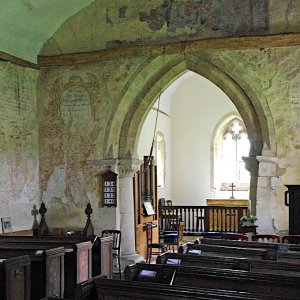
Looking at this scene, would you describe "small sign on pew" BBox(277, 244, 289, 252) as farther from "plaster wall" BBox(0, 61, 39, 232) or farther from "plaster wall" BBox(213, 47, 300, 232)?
"plaster wall" BBox(0, 61, 39, 232)

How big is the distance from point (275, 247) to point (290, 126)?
3153mm

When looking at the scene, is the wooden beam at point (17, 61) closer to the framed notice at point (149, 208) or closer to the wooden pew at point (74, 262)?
the wooden pew at point (74, 262)

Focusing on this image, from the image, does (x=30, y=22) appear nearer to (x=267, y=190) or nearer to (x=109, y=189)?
(x=109, y=189)

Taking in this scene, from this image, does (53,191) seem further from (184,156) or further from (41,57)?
(184,156)

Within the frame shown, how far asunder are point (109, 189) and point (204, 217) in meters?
4.91

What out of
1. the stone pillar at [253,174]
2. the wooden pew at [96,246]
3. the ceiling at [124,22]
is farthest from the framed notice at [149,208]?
the wooden pew at [96,246]

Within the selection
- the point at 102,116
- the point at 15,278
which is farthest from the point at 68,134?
the point at 15,278

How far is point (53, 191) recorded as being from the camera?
993 centimetres

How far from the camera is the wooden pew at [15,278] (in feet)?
17.2

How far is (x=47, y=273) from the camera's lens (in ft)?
19.5

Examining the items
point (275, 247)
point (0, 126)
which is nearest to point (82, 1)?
point (0, 126)

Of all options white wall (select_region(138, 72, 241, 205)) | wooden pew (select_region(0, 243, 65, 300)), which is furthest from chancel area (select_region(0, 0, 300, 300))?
white wall (select_region(138, 72, 241, 205))

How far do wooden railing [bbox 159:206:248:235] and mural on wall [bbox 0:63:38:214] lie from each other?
486 cm

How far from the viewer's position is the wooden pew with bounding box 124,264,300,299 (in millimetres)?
4051
